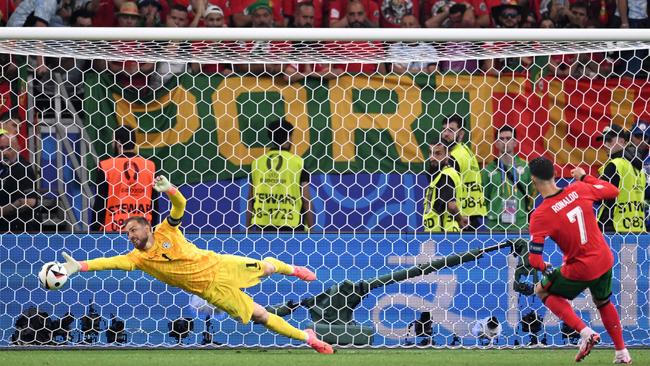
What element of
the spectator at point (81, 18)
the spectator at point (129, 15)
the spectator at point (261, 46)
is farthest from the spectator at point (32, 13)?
the spectator at point (261, 46)

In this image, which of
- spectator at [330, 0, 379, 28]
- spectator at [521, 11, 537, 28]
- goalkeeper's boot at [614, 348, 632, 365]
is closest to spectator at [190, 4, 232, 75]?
spectator at [330, 0, 379, 28]

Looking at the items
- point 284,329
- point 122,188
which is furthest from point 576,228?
point 122,188

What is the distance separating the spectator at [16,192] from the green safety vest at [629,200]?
4.81m

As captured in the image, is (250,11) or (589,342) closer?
(589,342)

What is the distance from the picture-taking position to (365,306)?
32.2 ft

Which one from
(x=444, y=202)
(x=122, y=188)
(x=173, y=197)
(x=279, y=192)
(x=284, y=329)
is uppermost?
(x=173, y=197)

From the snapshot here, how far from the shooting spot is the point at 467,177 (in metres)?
10.4

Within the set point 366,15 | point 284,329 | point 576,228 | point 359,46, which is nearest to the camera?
point 576,228

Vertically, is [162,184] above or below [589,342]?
above

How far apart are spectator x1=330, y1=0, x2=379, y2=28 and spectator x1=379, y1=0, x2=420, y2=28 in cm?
8

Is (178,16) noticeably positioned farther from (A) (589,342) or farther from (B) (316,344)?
(A) (589,342)

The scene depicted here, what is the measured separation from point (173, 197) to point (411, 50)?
2.49 metres

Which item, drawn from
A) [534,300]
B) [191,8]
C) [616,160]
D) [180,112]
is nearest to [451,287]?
[534,300]

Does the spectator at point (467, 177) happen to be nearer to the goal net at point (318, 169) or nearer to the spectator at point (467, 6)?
the goal net at point (318, 169)
